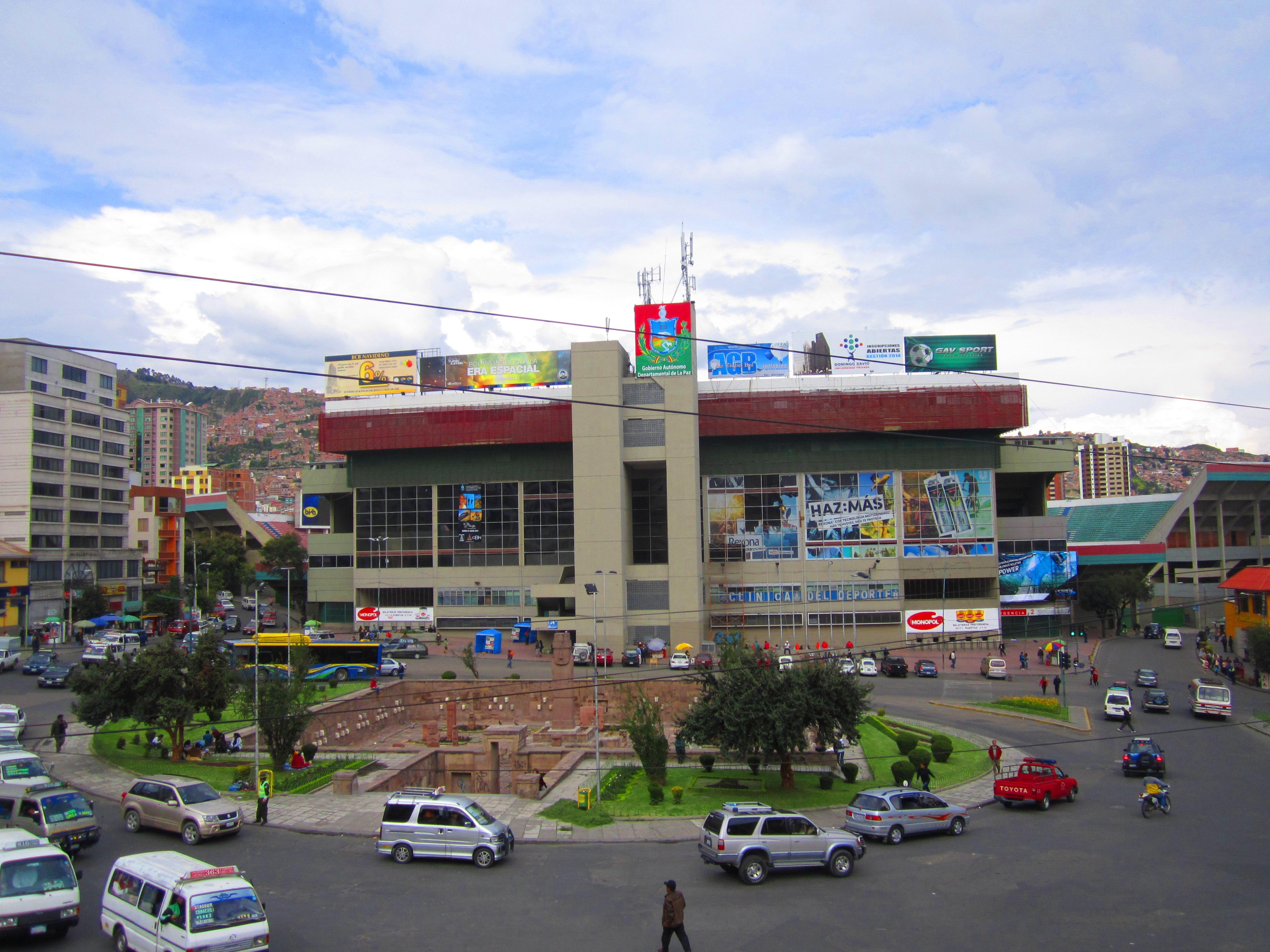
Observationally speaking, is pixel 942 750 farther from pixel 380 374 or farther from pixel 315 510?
pixel 315 510

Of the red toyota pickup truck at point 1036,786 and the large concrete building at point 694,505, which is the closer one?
the red toyota pickup truck at point 1036,786

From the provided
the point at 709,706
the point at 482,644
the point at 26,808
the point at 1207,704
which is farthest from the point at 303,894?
the point at 482,644

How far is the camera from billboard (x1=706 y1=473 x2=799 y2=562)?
76625mm

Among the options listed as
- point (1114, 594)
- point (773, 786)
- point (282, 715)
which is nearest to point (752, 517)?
point (1114, 594)

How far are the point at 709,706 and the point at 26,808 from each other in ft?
65.1

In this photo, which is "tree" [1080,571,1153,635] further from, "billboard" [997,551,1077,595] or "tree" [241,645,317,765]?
"tree" [241,645,317,765]

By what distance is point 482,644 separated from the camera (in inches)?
2793

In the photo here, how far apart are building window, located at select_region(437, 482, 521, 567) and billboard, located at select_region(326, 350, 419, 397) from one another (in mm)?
10516

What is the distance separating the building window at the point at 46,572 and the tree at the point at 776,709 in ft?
216

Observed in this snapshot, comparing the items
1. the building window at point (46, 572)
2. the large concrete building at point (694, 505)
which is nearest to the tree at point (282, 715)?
the large concrete building at point (694, 505)

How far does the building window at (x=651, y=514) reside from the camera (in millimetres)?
77938

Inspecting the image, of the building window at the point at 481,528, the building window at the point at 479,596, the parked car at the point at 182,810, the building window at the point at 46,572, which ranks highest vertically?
the building window at the point at 481,528

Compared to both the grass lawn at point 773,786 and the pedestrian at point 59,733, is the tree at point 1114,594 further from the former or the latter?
the pedestrian at point 59,733

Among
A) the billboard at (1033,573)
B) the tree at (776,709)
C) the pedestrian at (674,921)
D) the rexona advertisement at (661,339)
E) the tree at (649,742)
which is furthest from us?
the billboard at (1033,573)
